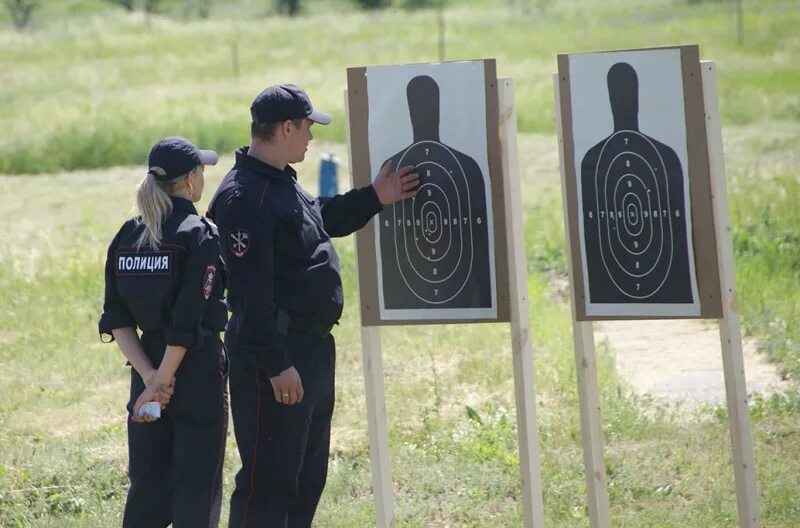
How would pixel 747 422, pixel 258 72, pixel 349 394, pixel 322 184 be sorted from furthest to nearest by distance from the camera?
pixel 258 72 < pixel 322 184 < pixel 349 394 < pixel 747 422

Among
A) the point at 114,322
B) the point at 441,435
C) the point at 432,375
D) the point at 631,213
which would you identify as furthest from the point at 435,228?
the point at 432,375

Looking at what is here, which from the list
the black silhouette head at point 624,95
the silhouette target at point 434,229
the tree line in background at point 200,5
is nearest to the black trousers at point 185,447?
the silhouette target at point 434,229

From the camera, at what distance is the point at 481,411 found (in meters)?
7.67

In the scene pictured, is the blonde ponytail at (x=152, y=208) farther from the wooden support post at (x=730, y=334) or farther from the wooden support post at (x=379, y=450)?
the wooden support post at (x=730, y=334)

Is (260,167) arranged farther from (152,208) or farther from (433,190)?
(433,190)

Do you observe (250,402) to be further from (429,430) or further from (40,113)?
(40,113)

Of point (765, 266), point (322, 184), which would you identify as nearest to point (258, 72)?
point (322, 184)

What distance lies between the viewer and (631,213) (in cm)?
518

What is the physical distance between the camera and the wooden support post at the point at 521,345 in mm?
5090

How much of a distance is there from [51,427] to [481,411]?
2.81 m

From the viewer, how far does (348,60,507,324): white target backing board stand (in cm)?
518

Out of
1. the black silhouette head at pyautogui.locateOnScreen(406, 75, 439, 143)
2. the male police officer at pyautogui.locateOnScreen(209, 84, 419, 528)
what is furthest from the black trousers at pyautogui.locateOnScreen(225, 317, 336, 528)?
the black silhouette head at pyautogui.locateOnScreen(406, 75, 439, 143)

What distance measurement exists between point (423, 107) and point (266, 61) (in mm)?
33876

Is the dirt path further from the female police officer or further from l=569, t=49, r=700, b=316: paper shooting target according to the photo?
the female police officer
